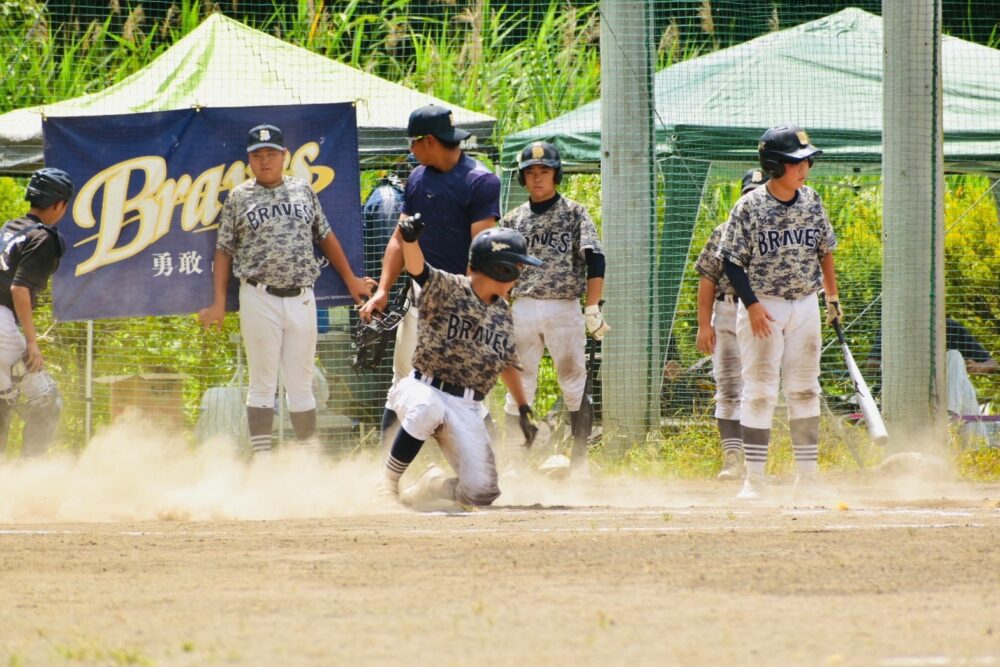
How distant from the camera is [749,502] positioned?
7793 millimetres

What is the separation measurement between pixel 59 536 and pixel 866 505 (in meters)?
4.00

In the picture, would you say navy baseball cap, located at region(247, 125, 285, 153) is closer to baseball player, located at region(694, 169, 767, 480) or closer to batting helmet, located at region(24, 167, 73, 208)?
batting helmet, located at region(24, 167, 73, 208)

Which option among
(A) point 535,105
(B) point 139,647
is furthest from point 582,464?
(A) point 535,105

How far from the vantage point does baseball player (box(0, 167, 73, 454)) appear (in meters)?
8.53

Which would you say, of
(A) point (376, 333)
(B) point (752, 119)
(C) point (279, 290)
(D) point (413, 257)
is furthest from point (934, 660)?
(B) point (752, 119)

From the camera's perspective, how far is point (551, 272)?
8820 mm

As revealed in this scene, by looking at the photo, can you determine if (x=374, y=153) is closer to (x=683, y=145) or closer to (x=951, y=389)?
(x=683, y=145)

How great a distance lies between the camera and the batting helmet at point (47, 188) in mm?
8672

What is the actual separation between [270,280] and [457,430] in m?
1.76

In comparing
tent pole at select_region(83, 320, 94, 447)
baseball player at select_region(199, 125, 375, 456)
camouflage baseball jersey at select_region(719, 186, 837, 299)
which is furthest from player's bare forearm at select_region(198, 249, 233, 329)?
camouflage baseball jersey at select_region(719, 186, 837, 299)

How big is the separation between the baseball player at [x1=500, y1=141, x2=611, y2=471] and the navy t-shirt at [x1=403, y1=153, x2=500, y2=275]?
0.83 meters

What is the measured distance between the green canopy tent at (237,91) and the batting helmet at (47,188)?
5.53 feet

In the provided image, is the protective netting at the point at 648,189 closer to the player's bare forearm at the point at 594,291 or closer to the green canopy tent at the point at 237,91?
the green canopy tent at the point at 237,91

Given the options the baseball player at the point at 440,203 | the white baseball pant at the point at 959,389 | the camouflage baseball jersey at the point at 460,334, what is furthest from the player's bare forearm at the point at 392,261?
the white baseball pant at the point at 959,389
